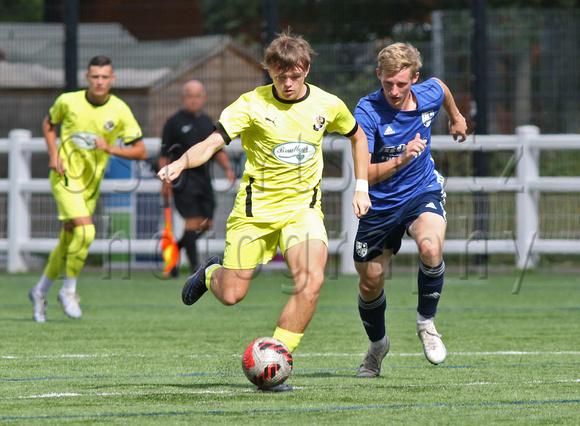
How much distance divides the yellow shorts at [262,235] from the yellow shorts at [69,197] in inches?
Answer: 127

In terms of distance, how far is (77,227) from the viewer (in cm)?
858

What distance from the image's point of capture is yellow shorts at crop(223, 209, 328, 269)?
216 inches

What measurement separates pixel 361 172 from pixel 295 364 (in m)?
1.34

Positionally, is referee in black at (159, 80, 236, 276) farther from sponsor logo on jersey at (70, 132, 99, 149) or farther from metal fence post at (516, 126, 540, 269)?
metal fence post at (516, 126, 540, 269)

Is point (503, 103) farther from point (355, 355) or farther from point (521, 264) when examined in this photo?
point (355, 355)

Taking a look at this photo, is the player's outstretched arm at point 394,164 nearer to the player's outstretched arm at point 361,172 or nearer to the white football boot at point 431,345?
the player's outstretched arm at point 361,172

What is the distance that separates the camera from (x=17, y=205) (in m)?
13.7

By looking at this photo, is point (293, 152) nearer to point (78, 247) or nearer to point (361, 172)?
point (361, 172)

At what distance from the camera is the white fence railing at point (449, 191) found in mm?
12758

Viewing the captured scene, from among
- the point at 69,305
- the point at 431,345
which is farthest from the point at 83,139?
the point at 431,345

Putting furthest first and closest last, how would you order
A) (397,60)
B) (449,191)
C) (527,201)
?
(449,191)
(527,201)
(397,60)

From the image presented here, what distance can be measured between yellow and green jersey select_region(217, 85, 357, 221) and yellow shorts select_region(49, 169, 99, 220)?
129 inches

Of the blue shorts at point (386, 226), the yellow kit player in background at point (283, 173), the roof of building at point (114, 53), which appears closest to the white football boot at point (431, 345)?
the blue shorts at point (386, 226)

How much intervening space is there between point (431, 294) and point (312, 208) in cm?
91
